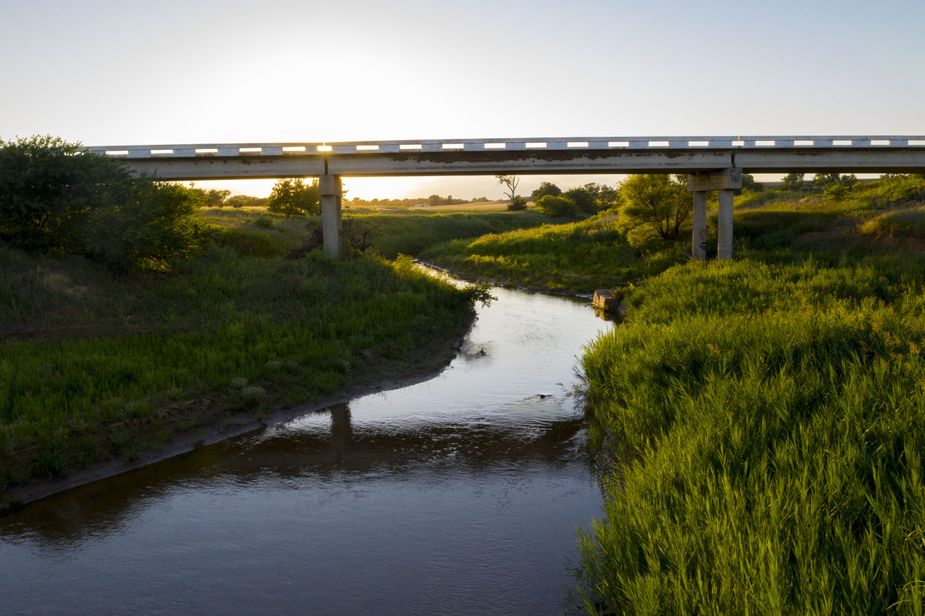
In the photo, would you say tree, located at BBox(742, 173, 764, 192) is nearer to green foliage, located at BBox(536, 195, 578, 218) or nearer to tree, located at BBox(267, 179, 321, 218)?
green foliage, located at BBox(536, 195, 578, 218)

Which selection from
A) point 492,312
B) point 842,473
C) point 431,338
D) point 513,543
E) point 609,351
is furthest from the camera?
point 492,312

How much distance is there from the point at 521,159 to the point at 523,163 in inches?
10.6

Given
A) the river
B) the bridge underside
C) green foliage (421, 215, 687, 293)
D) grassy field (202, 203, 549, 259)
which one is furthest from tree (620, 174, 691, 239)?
the river

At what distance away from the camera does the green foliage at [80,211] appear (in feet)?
87.0

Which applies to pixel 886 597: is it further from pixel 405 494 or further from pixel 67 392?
pixel 67 392

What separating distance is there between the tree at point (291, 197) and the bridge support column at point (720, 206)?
112ft

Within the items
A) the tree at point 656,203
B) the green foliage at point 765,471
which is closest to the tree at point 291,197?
the tree at point 656,203

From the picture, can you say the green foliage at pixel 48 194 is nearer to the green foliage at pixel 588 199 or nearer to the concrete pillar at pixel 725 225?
the concrete pillar at pixel 725 225

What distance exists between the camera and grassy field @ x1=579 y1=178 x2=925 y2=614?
6.34 m

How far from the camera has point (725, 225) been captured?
42625 millimetres

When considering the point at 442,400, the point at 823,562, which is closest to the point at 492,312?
the point at 442,400

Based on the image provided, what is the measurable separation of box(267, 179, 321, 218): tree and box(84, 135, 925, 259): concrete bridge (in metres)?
23.5

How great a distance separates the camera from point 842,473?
Result: 812cm

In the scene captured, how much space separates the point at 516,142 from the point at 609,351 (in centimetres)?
2285
